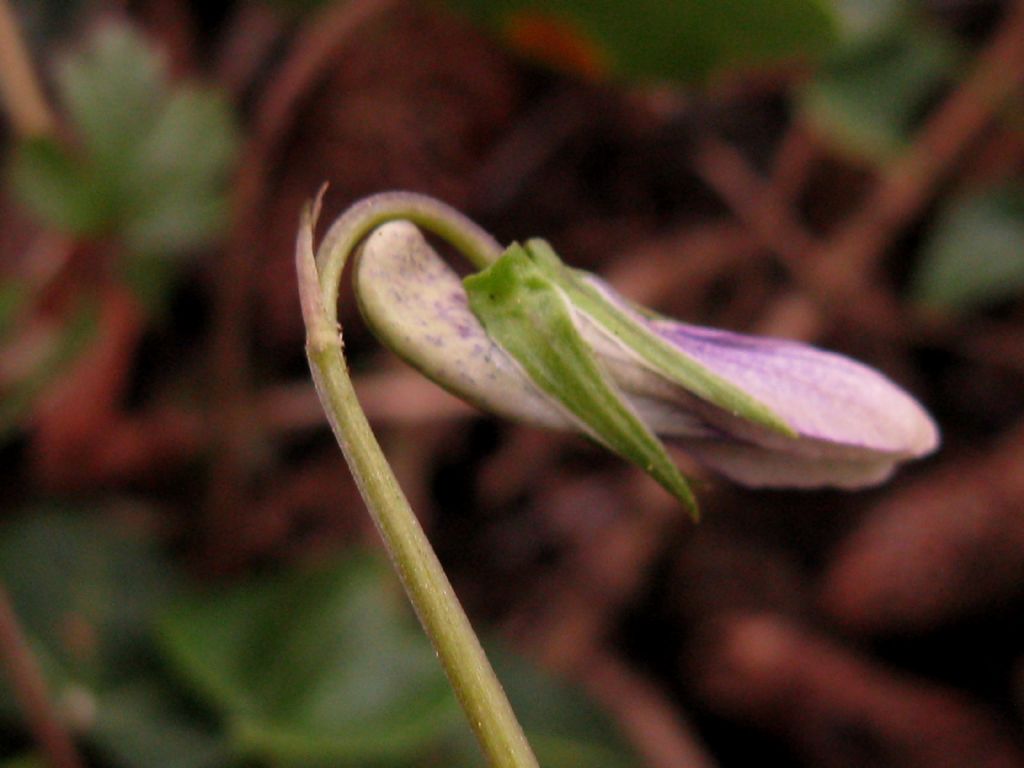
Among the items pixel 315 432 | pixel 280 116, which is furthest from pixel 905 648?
pixel 280 116

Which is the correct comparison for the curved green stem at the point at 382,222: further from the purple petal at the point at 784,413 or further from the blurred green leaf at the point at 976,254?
the blurred green leaf at the point at 976,254

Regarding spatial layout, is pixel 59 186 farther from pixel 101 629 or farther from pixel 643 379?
pixel 643 379

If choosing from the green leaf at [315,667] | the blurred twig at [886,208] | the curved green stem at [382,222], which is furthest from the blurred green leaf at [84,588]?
the blurred twig at [886,208]

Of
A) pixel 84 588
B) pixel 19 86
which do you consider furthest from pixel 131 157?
pixel 84 588

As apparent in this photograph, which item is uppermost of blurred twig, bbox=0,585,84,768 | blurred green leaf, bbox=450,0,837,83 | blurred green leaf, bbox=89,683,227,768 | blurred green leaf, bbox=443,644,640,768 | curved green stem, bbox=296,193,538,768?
blurred green leaf, bbox=450,0,837,83

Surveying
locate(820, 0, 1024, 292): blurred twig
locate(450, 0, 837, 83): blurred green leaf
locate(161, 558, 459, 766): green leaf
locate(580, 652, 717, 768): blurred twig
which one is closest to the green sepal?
locate(161, 558, 459, 766): green leaf

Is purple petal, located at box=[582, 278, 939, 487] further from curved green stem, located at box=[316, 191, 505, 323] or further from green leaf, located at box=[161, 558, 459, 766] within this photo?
green leaf, located at box=[161, 558, 459, 766]
